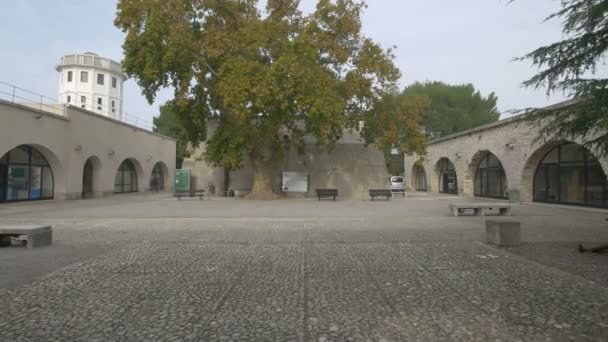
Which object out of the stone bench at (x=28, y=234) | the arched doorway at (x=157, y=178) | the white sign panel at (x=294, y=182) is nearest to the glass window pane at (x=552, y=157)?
the white sign panel at (x=294, y=182)

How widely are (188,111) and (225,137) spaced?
2800 mm

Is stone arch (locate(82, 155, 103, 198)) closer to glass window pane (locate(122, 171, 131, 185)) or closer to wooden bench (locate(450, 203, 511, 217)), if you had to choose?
glass window pane (locate(122, 171, 131, 185))

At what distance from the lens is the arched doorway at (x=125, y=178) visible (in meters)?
27.5

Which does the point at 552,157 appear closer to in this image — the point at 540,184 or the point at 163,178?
the point at 540,184

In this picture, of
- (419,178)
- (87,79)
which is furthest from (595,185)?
(87,79)

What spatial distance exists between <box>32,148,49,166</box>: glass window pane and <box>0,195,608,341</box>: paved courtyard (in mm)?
13636

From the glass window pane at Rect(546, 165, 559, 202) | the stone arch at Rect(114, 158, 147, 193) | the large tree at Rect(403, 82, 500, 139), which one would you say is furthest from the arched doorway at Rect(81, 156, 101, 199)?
the large tree at Rect(403, 82, 500, 139)

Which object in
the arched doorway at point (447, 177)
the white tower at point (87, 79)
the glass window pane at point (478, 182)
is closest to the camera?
the glass window pane at point (478, 182)

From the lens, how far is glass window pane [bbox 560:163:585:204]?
16109 mm

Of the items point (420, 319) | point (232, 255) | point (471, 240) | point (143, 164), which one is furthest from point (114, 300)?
point (143, 164)

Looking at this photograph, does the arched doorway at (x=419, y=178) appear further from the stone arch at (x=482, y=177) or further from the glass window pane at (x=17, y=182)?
the glass window pane at (x=17, y=182)

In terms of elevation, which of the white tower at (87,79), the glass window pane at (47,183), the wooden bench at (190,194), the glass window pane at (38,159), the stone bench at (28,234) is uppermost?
the white tower at (87,79)

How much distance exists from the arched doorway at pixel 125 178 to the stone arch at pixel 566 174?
86.5 ft

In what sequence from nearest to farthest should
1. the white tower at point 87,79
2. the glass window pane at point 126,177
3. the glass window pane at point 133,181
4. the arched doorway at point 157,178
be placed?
the glass window pane at point 126,177, the glass window pane at point 133,181, the arched doorway at point 157,178, the white tower at point 87,79
